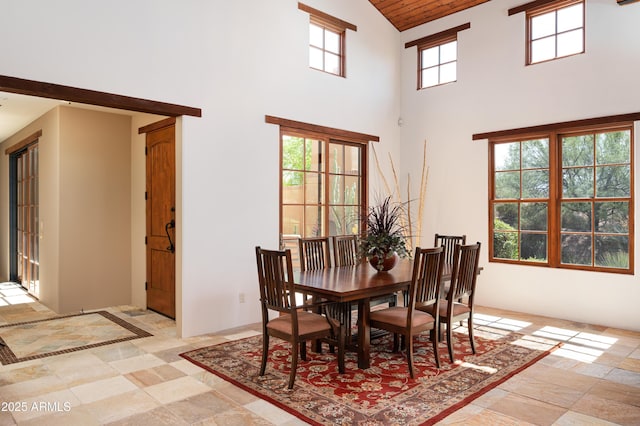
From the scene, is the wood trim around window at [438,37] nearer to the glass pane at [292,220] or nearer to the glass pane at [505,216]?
the glass pane at [505,216]

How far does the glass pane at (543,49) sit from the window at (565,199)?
0.96 meters

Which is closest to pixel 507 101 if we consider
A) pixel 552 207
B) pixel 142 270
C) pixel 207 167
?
pixel 552 207

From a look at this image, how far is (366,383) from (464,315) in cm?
120

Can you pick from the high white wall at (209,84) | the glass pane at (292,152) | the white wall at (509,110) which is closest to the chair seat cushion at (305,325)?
the high white wall at (209,84)

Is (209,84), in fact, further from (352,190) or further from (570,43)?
(570,43)

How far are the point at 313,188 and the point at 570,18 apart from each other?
370 cm

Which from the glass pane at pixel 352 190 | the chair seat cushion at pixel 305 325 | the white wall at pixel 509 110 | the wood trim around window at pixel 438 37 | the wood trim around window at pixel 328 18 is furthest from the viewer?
the glass pane at pixel 352 190

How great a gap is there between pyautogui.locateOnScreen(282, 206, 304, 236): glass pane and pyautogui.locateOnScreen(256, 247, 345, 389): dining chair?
2.13m

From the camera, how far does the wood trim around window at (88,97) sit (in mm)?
3570

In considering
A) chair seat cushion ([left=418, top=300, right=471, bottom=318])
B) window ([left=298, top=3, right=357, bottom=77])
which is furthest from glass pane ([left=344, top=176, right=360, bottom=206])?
chair seat cushion ([left=418, top=300, right=471, bottom=318])

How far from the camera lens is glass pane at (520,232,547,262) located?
559cm

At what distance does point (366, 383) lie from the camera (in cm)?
339

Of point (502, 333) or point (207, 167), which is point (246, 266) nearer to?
point (207, 167)

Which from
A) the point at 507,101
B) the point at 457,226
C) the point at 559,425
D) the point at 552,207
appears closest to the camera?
the point at 559,425
